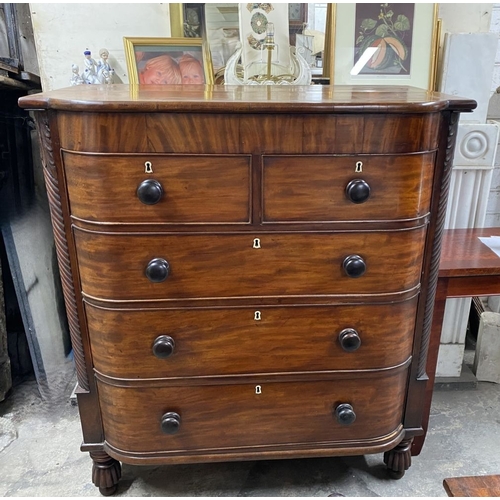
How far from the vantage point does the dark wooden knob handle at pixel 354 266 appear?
1.11 meters

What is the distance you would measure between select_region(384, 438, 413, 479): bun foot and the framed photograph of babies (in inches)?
49.4

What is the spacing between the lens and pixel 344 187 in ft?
3.52

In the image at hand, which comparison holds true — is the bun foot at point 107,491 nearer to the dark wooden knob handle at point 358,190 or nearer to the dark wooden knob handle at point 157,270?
the dark wooden knob handle at point 157,270

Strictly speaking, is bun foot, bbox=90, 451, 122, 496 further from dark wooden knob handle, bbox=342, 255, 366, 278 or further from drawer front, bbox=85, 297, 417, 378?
dark wooden knob handle, bbox=342, 255, 366, 278

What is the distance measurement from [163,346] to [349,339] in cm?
46

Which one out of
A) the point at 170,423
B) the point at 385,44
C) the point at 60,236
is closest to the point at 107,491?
the point at 170,423

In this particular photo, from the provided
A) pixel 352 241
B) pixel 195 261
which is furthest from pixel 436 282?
pixel 195 261

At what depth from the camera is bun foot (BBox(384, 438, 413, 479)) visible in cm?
139

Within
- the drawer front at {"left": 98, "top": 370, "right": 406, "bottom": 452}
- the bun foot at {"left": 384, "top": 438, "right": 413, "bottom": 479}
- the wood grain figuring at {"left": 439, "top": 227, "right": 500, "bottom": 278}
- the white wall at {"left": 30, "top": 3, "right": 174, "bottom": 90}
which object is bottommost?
the bun foot at {"left": 384, "top": 438, "right": 413, "bottom": 479}

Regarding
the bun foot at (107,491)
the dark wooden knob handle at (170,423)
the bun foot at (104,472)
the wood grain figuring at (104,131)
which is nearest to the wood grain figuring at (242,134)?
the wood grain figuring at (104,131)

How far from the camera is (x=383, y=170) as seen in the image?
106 centimetres

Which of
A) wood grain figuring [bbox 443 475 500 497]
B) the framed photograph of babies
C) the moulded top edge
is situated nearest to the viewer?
wood grain figuring [bbox 443 475 500 497]

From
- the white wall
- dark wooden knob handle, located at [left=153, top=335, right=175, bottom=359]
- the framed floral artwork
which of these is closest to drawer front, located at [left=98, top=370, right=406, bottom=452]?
dark wooden knob handle, located at [left=153, top=335, right=175, bottom=359]

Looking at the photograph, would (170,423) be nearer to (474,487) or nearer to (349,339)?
(349,339)
